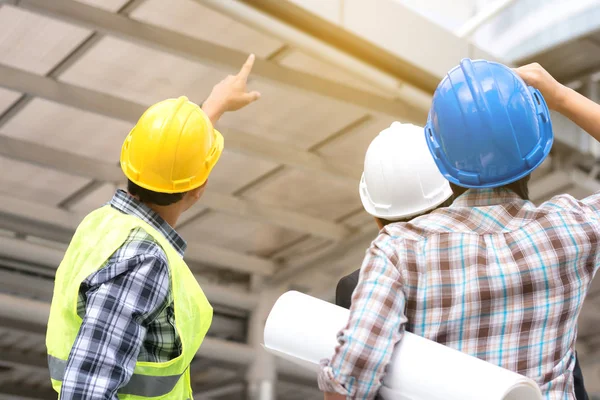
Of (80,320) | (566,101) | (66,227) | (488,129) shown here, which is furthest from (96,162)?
(488,129)

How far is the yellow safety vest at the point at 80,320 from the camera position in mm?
2422

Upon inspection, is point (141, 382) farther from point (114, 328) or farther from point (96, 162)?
point (96, 162)

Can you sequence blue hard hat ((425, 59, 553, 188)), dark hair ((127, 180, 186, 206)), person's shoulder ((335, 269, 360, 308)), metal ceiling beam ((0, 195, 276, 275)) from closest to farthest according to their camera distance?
blue hard hat ((425, 59, 553, 188)) < person's shoulder ((335, 269, 360, 308)) < dark hair ((127, 180, 186, 206)) < metal ceiling beam ((0, 195, 276, 275))

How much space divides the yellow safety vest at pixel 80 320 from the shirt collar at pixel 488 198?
960 millimetres

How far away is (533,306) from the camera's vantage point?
1.76 meters

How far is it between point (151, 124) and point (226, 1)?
4600 mm

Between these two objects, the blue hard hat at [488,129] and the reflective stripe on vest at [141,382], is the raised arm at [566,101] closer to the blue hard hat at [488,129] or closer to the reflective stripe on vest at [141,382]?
the blue hard hat at [488,129]

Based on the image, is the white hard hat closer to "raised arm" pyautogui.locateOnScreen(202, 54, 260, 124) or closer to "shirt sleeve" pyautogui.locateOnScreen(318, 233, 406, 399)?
"raised arm" pyautogui.locateOnScreen(202, 54, 260, 124)

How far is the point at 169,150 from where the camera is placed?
9.23ft

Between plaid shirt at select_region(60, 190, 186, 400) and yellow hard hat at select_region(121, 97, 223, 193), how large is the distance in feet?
1.16

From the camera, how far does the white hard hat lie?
295cm

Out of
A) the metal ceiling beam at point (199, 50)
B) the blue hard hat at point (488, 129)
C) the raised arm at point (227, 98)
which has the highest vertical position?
the blue hard hat at point (488, 129)

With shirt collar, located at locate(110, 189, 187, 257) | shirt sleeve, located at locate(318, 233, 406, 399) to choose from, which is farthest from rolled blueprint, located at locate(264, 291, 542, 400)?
shirt collar, located at locate(110, 189, 187, 257)

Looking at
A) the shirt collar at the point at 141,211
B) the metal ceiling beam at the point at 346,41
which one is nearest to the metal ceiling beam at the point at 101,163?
the metal ceiling beam at the point at 346,41
